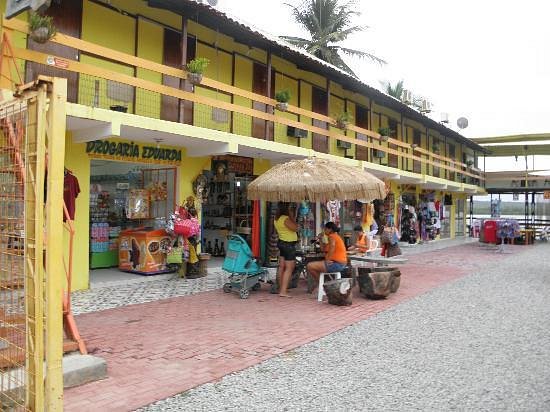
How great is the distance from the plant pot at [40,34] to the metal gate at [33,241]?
401 centimetres

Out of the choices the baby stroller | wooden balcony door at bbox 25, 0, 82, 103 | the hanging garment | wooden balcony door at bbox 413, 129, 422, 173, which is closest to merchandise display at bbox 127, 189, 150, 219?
wooden balcony door at bbox 25, 0, 82, 103

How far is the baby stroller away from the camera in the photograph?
8748mm

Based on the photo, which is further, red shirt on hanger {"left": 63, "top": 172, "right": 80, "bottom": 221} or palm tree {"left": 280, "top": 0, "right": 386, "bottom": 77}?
palm tree {"left": 280, "top": 0, "right": 386, "bottom": 77}

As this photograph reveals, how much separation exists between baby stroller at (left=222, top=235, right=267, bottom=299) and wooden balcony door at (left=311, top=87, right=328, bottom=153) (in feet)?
25.8

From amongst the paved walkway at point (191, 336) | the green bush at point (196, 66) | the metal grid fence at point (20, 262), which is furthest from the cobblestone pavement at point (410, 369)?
the green bush at point (196, 66)

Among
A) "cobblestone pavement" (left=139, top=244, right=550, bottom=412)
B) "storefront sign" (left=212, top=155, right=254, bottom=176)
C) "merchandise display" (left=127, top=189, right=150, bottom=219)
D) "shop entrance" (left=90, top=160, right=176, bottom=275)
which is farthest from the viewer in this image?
"storefront sign" (left=212, top=155, right=254, bottom=176)

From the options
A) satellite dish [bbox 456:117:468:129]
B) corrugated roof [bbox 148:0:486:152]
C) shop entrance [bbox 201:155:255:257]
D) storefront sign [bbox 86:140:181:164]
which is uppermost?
satellite dish [bbox 456:117:468:129]

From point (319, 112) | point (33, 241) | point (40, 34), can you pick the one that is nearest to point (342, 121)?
point (319, 112)

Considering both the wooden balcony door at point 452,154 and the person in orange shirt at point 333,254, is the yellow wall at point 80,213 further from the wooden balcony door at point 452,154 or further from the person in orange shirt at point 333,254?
the wooden balcony door at point 452,154

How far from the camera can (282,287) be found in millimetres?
9000

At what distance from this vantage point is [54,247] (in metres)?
3.05

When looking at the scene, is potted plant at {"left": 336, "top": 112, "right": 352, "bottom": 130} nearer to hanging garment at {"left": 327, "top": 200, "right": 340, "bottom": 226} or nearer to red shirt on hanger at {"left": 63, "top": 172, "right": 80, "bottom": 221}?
hanging garment at {"left": 327, "top": 200, "right": 340, "bottom": 226}

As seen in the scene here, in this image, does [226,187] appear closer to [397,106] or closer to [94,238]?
[94,238]

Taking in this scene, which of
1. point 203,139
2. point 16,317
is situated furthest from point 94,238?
point 16,317
